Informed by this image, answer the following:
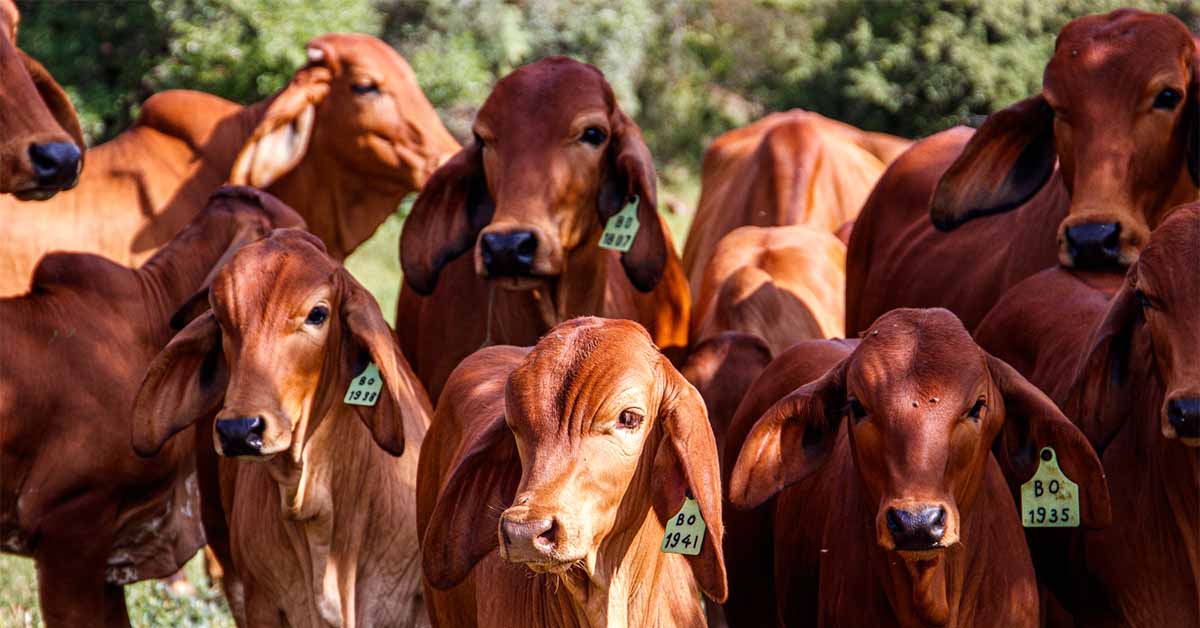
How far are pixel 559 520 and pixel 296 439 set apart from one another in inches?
70.3

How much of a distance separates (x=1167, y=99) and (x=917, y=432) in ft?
7.12

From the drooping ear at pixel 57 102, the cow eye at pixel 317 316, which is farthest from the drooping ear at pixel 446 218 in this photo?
the drooping ear at pixel 57 102

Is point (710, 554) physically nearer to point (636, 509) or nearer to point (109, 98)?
point (636, 509)

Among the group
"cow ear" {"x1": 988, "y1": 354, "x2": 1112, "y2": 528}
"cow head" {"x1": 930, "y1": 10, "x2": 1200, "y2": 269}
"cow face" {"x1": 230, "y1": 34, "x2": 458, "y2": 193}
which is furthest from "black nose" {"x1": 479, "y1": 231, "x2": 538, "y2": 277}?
"cow face" {"x1": 230, "y1": 34, "x2": 458, "y2": 193}

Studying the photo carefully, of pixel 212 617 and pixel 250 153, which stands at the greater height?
pixel 250 153

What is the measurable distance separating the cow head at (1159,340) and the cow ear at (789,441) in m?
0.76

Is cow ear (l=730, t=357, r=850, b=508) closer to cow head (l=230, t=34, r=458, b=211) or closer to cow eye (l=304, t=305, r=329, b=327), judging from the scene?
cow eye (l=304, t=305, r=329, b=327)

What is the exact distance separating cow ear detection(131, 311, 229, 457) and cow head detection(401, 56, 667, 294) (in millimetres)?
1020

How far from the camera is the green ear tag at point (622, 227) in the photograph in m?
7.01

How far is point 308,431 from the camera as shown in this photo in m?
5.98

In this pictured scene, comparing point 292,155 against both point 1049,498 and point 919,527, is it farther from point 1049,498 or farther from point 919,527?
point 919,527

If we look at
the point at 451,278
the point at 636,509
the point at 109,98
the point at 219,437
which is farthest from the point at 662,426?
the point at 109,98

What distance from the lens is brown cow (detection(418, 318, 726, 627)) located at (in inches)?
174

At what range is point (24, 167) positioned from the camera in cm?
674
